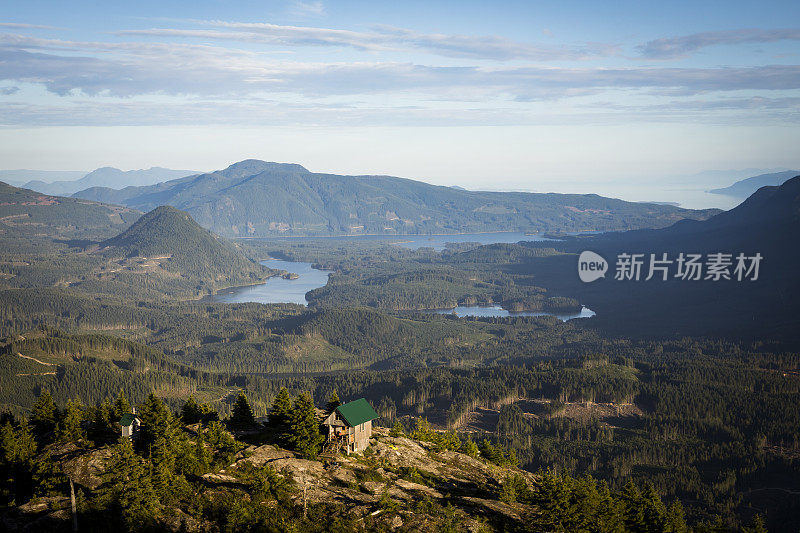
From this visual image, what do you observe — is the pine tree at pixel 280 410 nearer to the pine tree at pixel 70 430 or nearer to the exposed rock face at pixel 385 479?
the exposed rock face at pixel 385 479

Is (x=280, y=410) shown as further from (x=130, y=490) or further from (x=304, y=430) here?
(x=130, y=490)

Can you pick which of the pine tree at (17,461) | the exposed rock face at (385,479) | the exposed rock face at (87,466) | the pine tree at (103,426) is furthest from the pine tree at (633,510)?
the pine tree at (17,461)

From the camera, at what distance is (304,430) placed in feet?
269

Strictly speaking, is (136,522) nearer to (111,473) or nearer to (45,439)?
(111,473)

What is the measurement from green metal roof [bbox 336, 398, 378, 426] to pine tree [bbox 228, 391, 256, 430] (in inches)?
688

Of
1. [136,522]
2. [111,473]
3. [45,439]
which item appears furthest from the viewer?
[45,439]

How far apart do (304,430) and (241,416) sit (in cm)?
1640

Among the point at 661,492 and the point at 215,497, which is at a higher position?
the point at 215,497

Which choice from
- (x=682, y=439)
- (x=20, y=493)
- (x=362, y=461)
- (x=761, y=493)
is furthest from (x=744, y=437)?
(x=20, y=493)

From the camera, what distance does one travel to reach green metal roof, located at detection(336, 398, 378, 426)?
84.1 metres

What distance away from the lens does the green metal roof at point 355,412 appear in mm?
84062

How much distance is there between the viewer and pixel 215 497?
6875 cm

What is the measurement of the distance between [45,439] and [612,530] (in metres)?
69.5

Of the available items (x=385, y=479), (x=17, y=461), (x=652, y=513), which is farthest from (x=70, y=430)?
(x=652, y=513)
